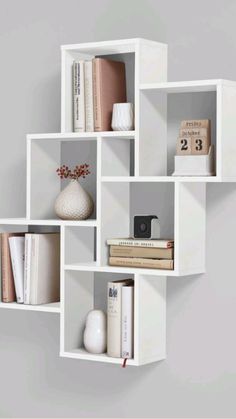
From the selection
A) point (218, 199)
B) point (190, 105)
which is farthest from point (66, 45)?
point (218, 199)

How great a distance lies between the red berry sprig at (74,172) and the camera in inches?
112

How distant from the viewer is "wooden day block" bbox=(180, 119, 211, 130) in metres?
2.60

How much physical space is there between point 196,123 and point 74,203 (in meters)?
0.46

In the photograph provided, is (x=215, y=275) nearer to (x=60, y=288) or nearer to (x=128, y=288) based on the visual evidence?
(x=128, y=288)

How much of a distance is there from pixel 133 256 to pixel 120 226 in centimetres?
16

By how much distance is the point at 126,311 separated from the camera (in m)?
2.70

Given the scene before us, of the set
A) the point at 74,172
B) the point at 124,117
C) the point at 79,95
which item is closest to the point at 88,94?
the point at 79,95

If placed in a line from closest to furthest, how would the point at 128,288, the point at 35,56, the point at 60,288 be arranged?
the point at 128,288, the point at 60,288, the point at 35,56

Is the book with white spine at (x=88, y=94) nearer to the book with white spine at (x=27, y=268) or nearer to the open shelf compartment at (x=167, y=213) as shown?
the open shelf compartment at (x=167, y=213)

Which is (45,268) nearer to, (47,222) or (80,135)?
(47,222)

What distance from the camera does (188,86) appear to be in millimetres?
2553

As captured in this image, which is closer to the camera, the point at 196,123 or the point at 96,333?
the point at 196,123

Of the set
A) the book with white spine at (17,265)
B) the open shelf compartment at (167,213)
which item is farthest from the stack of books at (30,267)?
the open shelf compartment at (167,213)

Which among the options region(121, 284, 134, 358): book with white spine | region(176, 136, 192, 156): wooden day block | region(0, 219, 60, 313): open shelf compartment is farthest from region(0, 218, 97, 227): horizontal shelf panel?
region(176, 136, 192, 156): wooden day block
